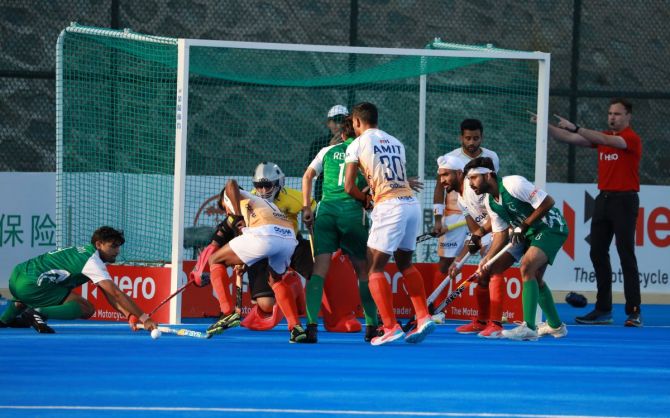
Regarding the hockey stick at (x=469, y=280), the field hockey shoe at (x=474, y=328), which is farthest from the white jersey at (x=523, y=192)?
the field hockey shoe at (x=474, y=328)

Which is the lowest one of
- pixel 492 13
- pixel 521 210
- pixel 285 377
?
pixel 285 377

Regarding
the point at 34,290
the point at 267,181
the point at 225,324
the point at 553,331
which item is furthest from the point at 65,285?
the point at 553,331

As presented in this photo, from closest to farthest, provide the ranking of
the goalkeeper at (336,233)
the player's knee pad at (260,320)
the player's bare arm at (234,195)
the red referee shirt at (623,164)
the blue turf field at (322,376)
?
the blue turf field at (322,376) → the goalkeeper at (336,233) → the player's bare arm at (234,195) → the player's knee pad at (260,320) → the red referee shirt at (623,164)

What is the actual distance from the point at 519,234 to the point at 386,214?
1.27 meters

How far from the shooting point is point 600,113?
71.8 ft

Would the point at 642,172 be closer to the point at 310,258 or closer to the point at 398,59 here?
the point at 398,59

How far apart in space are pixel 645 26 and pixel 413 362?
14.5 meters

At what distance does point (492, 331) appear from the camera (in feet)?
39.0

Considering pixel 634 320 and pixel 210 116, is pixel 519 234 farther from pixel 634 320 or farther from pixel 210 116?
pixel 210 116

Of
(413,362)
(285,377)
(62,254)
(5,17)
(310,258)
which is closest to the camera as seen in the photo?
(285,377)

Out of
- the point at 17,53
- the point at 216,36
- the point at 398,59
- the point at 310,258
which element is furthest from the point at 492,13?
the point at 310,258

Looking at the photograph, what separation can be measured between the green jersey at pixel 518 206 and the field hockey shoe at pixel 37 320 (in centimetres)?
327

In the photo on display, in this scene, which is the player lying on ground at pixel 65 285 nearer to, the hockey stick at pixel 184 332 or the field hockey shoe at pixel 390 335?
the hockey stick at pixel 184 332

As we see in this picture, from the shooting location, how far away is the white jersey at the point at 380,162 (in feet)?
35.3
